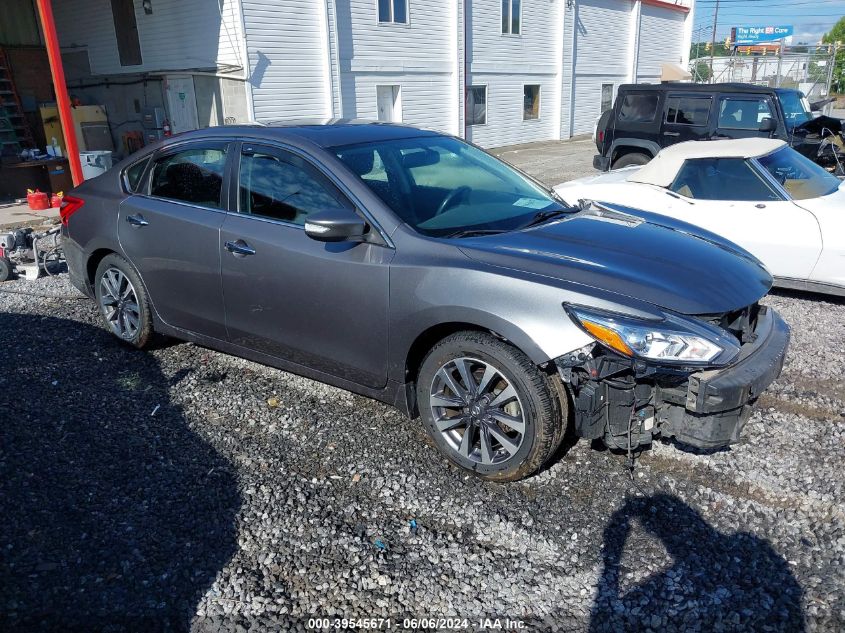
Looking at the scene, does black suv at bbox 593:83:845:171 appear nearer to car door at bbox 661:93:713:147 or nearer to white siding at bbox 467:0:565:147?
car door at bbox 661:93:713:147

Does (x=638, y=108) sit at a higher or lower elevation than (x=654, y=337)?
higher

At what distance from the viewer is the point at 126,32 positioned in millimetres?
18438

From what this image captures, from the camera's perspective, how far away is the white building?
1609cm

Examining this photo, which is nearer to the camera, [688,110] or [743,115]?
[743,115]

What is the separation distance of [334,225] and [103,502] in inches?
69.7

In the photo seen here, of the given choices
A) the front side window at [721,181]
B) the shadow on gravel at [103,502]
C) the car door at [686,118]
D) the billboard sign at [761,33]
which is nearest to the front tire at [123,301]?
the shadow on gravel at [103,502]

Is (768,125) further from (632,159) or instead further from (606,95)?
(606,95)

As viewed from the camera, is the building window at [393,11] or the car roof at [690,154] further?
the building window at [393,11]

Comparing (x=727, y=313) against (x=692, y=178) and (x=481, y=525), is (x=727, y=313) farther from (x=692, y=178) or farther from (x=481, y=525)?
(x=692, y=178)

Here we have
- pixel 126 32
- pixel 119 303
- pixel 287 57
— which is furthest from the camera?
pixel 126 32

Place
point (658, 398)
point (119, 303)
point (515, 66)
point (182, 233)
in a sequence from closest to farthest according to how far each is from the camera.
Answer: point (658, 398) → point (182, 233) → point (119, 303) → point (515, 66)

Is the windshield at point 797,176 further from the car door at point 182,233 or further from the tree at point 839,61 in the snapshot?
the tree at point 839,61

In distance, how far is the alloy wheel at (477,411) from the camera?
3287mm

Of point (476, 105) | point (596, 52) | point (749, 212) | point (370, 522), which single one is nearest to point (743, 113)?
point (749, 212)
